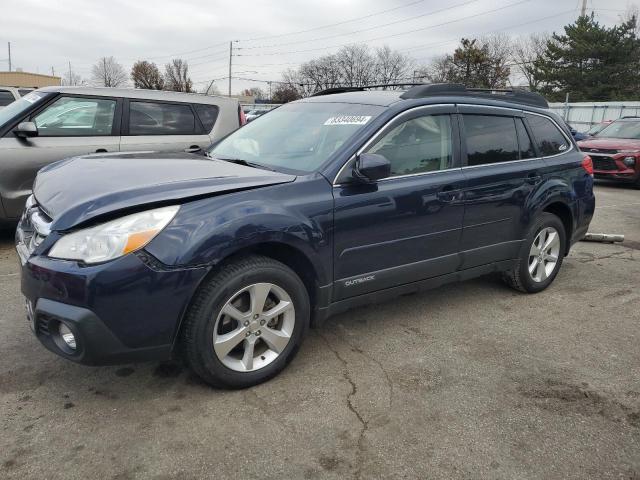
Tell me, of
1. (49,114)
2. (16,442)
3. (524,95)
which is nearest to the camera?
(16,442)

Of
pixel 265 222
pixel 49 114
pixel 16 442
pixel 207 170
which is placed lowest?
pixel 16 442

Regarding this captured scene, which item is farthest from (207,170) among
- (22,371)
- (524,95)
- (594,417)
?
(524,95)

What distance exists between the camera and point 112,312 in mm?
2451

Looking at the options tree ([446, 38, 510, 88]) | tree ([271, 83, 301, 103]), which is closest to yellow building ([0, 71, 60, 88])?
tree ([271, 83, 301, 103])

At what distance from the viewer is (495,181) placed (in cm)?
404

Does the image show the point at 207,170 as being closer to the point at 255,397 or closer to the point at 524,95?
the point at 255,397

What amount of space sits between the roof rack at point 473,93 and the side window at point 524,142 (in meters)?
0.24

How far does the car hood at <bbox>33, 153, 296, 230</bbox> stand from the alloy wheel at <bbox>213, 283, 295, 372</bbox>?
0.61 meters

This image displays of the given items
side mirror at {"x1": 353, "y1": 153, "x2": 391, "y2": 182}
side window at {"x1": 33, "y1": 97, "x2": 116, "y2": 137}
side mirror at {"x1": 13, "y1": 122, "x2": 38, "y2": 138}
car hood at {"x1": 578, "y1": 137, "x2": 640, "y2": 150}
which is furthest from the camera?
car hood at {"x1": 578, "y1": 137, "x2": 640, "y2": 150}

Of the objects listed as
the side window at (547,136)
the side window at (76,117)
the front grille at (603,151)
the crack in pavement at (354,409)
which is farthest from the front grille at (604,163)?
the crack in pavement at (354,409)

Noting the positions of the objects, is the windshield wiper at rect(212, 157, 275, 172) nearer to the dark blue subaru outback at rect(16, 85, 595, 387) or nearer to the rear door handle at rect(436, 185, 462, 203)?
the dark blue subaru outback at rect(16, 85, 595, 387)

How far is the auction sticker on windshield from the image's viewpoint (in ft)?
11.4

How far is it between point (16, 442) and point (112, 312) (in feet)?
2.45

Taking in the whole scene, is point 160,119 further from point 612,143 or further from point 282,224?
point 612,143
